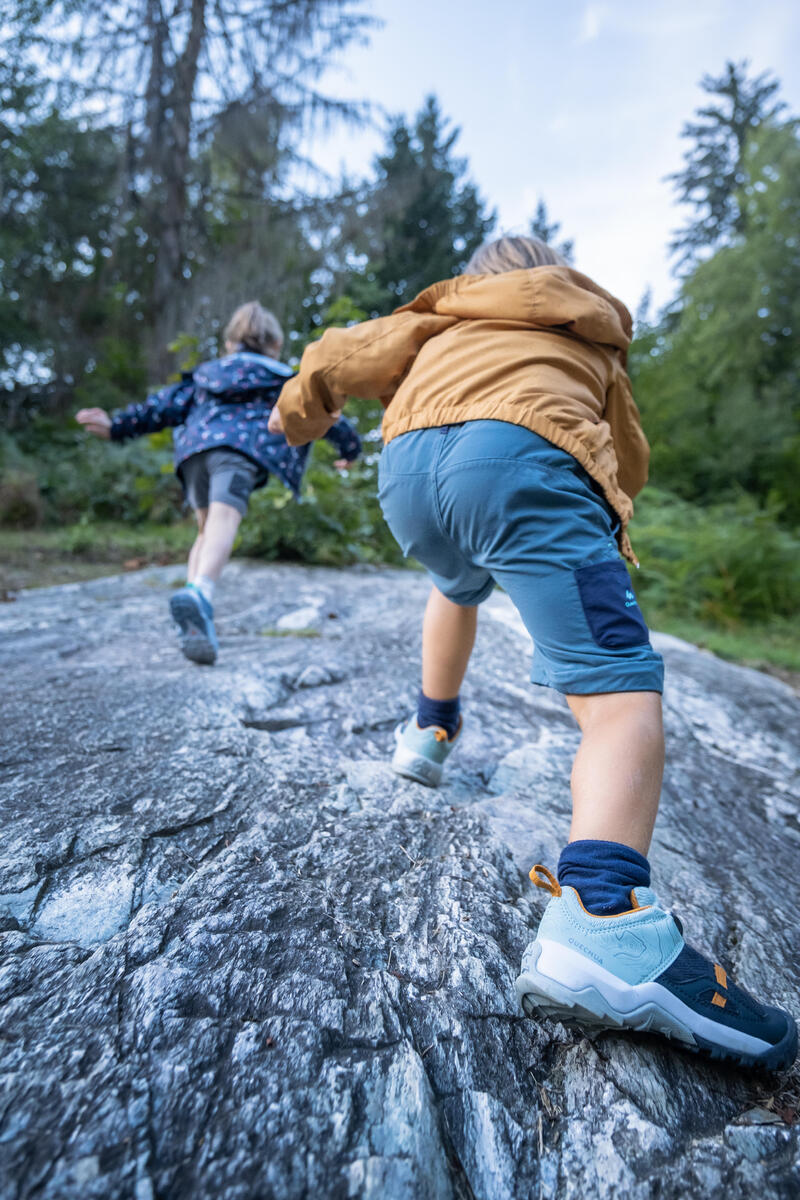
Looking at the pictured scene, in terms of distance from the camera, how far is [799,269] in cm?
1238

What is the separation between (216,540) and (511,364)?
1.73 m

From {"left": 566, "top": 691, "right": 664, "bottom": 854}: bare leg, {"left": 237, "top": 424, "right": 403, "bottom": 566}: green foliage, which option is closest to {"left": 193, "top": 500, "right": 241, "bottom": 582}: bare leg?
{"left": 237, "top": 424, "right": 403, "bottom": 566}: green foliage

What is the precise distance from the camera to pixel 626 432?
4.67 feet

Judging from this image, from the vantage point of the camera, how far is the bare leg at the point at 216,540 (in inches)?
102

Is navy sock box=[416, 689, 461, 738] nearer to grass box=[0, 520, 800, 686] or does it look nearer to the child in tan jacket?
the child in tan jacket

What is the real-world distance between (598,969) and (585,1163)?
7.7 inches

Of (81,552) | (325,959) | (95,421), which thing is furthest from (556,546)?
(81,552)

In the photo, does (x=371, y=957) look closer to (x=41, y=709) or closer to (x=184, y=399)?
(x=41, y=709)

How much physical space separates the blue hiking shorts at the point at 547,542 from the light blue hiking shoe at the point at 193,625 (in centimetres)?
138

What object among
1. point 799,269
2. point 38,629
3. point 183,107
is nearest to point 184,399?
point 38,629

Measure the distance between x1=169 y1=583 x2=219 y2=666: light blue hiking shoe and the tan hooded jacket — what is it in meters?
1.08

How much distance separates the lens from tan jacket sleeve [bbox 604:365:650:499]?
4.55 feet

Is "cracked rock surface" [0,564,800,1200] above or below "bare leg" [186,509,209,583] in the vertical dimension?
below

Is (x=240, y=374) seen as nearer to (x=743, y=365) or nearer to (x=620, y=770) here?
(x=620, y=770)
